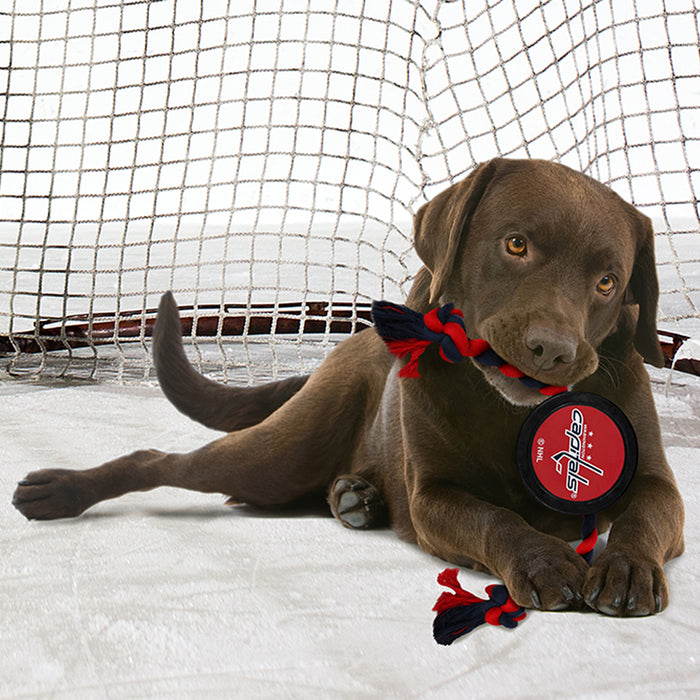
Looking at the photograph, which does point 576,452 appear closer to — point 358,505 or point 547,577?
point 547,577

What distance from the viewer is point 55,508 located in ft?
5.19

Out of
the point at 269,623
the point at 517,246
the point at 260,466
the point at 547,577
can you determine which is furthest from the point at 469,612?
the point at 260,466

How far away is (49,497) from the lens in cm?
159

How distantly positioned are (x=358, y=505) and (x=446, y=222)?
54cm

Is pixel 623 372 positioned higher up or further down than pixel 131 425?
higher up

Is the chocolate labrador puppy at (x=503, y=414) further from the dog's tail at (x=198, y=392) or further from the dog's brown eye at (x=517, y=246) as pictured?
the dog's tail at (x=198, y=392)

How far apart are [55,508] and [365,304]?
1779 millimetres

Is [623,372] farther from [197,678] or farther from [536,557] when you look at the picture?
[197,678]

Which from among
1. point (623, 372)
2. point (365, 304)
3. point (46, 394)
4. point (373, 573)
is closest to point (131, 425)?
point (46, 394)

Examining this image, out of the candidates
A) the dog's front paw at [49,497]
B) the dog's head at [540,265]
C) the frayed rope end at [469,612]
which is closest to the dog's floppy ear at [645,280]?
the dog's head at [540,265]

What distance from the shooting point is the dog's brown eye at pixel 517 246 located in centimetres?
118

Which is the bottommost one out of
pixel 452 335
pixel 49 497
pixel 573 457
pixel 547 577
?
pixel 49 497

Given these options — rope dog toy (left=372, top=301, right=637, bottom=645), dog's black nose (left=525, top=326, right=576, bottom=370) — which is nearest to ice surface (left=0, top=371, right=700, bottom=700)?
rope dog toy (left=372, top=301, right=637, bottom=645)

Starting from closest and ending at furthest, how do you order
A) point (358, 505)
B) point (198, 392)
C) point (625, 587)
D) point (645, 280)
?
point (625, 587), point (645, 280), point (358, 505), point (198, 392)
